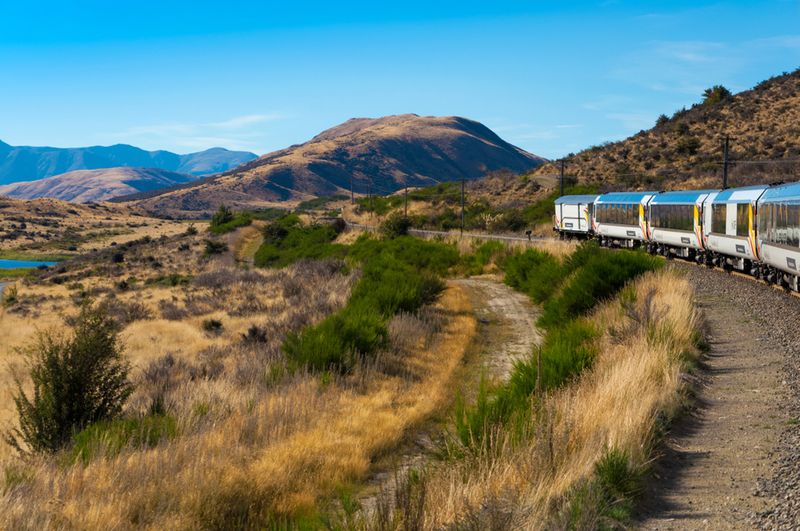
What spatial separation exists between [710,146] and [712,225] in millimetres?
42661

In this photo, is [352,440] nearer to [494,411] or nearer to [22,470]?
[494,411]

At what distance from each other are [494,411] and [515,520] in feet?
10.6

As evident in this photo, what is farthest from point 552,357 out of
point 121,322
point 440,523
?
point 121,322

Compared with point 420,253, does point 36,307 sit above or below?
below

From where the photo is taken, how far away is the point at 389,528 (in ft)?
17.3

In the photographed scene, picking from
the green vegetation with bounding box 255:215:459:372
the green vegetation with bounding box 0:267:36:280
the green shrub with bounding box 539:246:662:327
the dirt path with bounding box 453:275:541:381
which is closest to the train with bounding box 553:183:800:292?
the green shrub with bounding box 539:246:662:327

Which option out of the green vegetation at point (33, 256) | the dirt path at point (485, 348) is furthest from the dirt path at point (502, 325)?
the green vegetation at point (33, 256)

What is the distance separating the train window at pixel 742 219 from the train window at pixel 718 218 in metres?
1.36

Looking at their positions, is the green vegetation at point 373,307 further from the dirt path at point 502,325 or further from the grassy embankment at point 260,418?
the dirt path at point 502,325

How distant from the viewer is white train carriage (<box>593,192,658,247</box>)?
1312 inches

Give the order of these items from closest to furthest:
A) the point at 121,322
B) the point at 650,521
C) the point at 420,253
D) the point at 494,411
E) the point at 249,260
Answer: the point at 650,521
the point at 494,411
the point at 420,253
the point at 121,322
the point at 249,260

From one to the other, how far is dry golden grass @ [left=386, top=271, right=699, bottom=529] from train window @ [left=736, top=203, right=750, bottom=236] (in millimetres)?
10924

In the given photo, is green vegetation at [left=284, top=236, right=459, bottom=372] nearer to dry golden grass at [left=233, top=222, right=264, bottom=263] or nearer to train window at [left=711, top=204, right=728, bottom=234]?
train window at [left=711, top=204, right=728, bottom=234]

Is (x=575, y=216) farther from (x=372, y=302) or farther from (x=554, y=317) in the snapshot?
(x=554, y=317)
